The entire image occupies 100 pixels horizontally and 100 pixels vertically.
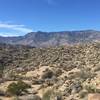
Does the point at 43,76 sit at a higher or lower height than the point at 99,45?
lower

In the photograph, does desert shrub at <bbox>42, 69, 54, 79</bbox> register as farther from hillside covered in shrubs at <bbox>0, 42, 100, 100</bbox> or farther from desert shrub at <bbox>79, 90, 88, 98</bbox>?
desert shrub at <bbox>79, 90, 88, 98</bbox>

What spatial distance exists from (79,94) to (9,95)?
6.39 metres

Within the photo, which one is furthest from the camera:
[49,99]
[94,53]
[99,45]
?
[99,45]

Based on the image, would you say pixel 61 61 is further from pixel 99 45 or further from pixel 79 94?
pixel 79 94

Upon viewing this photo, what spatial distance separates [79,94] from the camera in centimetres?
2189

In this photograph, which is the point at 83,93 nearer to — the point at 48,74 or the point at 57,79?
the point at 57,79

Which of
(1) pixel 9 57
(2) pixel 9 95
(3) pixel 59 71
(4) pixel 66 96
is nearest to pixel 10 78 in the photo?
(3) pixel 59 71

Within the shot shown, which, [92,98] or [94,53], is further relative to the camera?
[94,53]

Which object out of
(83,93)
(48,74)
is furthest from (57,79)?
(83,93)

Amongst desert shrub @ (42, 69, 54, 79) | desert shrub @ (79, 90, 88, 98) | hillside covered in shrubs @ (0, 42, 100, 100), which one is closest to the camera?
desert shrub @ (79, 90, 88, 98)

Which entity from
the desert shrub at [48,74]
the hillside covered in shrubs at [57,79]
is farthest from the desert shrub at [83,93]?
the desert shrub at [48,74]

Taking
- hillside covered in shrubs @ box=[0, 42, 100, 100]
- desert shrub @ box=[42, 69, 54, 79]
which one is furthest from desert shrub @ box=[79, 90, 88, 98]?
desert shrub @ box=[42, 69, 54, 79]

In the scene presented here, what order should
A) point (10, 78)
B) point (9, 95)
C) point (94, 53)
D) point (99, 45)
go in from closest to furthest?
point (9, 95) → point (10, 78) → point (94, 53) → point (99, 45)

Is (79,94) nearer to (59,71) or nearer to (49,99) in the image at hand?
(49,99)
